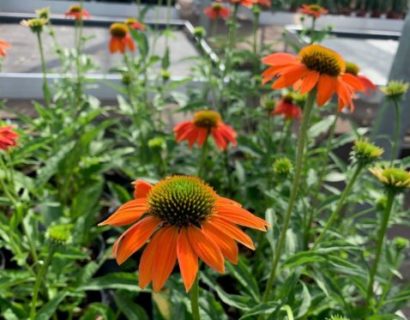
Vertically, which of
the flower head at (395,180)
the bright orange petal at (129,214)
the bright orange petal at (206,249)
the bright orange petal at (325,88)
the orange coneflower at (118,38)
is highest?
the bright orange petal at (325,88)

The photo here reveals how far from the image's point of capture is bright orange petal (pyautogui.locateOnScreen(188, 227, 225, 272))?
16.8 inches

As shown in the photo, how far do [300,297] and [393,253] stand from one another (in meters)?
0.26

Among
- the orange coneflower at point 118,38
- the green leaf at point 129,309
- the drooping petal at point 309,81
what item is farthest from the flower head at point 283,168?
the orange coneflower at point 118,38

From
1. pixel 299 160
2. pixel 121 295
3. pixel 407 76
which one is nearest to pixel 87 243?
pixel 121 295

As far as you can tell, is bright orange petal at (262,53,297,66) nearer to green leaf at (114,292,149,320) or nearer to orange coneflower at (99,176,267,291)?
orange coneflower at (99,176,267,291)

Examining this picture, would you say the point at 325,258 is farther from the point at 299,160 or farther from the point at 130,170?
the point at 130,170

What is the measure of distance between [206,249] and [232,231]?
41 millimetres

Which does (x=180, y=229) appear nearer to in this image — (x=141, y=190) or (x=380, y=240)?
(x=141, y=190)

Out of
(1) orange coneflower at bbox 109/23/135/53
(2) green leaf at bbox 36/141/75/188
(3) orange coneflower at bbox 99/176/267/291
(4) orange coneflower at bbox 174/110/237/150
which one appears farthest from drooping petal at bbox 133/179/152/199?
(1) orange coneflower at bbox 109/23/135/53

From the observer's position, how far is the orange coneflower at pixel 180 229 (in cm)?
43

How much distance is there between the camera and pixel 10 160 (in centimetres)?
100

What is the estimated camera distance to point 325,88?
609 millimetres

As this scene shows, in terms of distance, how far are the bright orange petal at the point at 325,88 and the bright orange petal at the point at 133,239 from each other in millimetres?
268

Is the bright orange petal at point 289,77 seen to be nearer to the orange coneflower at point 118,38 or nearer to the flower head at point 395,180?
the flower head at point 395,180
